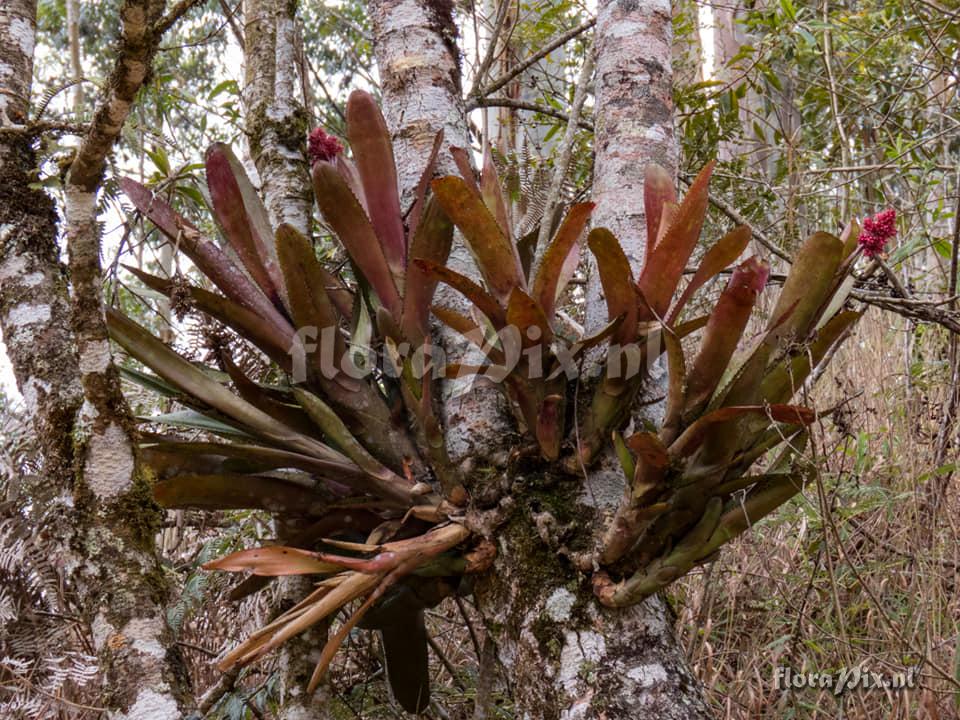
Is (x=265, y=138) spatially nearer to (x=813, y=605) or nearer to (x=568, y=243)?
(x=568, y=243)

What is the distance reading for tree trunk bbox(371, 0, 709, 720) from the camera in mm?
948

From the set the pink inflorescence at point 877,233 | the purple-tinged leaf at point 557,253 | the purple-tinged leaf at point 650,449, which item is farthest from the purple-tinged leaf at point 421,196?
the pink inflorescence at point 877,233

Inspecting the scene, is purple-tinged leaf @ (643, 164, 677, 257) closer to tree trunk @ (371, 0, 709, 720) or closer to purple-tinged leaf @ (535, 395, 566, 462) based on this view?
tree trunk @ (371, 0, 709, 720)

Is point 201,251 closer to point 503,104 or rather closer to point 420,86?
point 420,86

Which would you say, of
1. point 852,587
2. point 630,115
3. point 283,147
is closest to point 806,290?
point 630,115

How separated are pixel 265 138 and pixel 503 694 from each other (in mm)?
1224

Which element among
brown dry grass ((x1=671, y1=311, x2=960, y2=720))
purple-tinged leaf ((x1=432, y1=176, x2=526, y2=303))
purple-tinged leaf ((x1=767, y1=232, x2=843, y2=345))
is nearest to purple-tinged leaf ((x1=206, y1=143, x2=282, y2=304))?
purple-tinged leaf ((x1=432, y1=176, x2=526, y2=303))

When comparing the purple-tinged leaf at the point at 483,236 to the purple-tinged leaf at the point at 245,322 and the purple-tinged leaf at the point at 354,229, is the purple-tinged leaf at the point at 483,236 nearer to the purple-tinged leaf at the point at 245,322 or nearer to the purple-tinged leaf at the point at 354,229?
the purple-tinged leaf at the point at 354,229

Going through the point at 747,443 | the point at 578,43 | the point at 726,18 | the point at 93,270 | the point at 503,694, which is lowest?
the point at 503,694

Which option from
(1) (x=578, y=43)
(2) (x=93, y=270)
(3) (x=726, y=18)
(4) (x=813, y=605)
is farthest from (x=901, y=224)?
(3) (x=726, y=18)

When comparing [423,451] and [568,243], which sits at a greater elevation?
[568,243]

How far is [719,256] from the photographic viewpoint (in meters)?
1.07

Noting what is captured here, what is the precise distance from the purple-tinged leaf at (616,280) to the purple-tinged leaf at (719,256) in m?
0.05

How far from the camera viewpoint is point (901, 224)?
3.03m
